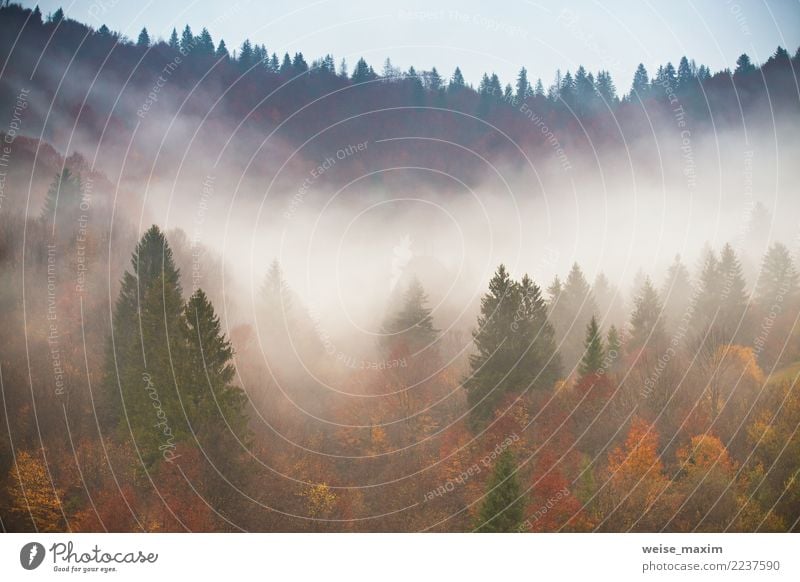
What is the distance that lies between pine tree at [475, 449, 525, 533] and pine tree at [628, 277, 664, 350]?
1108 centimetres

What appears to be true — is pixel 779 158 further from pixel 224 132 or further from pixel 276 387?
pixel 224 132

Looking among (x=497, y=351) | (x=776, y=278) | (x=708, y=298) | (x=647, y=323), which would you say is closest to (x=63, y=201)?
(x=497, y=351)

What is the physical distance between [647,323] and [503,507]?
1342 centimetres

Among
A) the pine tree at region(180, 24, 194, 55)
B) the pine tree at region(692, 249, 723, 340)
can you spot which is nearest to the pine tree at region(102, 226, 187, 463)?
the pine tree at region(180, 24, 194, 55)

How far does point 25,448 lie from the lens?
24969mm

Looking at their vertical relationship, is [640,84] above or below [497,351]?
above

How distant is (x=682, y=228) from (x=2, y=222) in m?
37.5

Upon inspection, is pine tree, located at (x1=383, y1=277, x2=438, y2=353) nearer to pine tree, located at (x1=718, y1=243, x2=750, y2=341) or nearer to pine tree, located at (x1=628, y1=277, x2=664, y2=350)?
pine tree, located at (x1=628, y1=277, x2=664, y2=350)

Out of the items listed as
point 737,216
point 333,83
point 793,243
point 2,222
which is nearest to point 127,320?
point 2,222

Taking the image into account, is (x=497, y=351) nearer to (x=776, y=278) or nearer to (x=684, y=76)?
(x=776, y=278)
